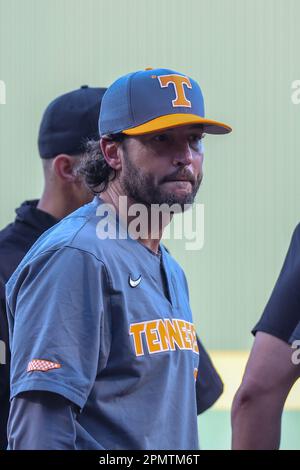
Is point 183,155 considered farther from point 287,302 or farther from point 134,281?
point 287,302

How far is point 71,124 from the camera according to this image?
2723mm

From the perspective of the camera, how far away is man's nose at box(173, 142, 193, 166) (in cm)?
186

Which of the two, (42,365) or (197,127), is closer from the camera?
(42,365)

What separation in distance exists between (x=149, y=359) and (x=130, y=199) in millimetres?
355

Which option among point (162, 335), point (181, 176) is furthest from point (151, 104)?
point (162, 335)

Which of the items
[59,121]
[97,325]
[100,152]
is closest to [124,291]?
[97,325]

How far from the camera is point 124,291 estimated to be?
1701mm

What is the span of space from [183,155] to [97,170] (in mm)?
240

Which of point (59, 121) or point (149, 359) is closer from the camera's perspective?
point (149, 359)

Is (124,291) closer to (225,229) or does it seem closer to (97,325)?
(97,325)

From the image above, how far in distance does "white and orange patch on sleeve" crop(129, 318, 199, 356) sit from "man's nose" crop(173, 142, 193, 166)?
12.8 inches

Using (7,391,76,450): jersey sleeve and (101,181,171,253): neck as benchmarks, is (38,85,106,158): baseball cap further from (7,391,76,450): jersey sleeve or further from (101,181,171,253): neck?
(7,391,76,450): jersey sleeve

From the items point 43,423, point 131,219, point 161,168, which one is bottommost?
point 43,423

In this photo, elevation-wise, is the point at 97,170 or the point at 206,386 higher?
the point at 97,170
